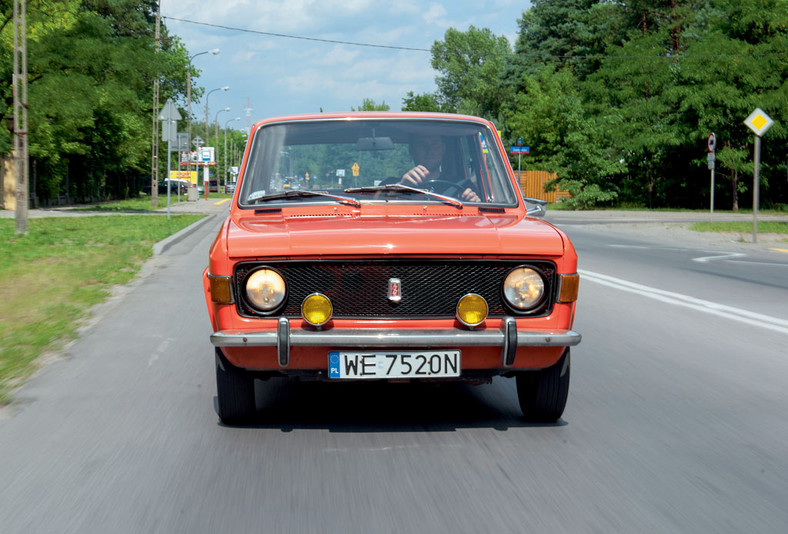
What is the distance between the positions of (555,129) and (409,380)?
4999 cm

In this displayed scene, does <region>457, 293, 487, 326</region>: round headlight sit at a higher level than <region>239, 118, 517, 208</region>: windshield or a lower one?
lower

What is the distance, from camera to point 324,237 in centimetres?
431

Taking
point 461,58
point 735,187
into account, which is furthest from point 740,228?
point 461,58

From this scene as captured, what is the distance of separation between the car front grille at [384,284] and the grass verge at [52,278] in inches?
85.0

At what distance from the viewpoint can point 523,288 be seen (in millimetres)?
4367

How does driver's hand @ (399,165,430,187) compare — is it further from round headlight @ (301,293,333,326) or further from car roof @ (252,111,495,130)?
round headlight @ (301,293,333,326)

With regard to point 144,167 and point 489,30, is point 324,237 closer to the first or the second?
point 144,167

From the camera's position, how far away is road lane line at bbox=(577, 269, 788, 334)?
858cm

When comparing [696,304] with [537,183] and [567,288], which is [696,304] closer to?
[567,288]

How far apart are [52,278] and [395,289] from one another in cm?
865

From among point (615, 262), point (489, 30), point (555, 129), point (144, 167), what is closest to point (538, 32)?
point (555, 129)

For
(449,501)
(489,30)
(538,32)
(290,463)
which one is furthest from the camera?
(489,30)

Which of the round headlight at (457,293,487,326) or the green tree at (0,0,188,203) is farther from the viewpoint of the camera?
the green tree at (0,0,188,203)

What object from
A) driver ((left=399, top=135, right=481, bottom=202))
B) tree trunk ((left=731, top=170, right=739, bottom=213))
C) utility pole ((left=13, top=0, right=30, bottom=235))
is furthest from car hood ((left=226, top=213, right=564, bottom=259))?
tree trunk ((left=731, top=170, right=739, bottom=213))
